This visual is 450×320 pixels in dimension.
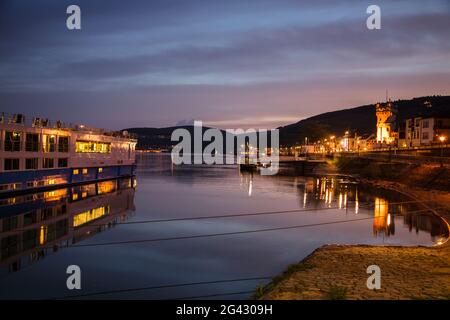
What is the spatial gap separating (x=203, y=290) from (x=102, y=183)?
55890 mm

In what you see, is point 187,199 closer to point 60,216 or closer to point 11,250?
point 60,216

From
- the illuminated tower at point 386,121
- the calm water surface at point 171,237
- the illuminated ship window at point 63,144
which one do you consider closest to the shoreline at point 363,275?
the calm water surface at point 171,237

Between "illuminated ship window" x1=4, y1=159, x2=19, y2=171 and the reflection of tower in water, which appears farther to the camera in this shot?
"illuminated ship window" x1=4, y1=159, x2=19, y2=171

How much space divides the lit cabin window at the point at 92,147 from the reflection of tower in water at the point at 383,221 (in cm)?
4338

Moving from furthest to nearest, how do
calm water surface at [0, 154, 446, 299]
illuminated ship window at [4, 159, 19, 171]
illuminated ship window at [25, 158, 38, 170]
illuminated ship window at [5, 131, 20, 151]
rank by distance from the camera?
illuminated ship window at [25, 158, 38, 170] < illuminated ship window at [5, 131, 20, 151] < illuminated ship window at [4, 159, 19, 171] < calm water surface at [0, 154, 446, 299]

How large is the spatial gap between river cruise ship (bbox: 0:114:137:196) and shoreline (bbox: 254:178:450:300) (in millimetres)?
37919

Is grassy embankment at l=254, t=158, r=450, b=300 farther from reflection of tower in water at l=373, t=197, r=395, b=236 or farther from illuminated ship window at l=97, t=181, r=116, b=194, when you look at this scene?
illuminated ship window at l=97, t=181, r=116, b=194

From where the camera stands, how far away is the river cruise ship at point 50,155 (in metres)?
44.7

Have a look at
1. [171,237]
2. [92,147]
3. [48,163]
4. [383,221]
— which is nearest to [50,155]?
[48,163]

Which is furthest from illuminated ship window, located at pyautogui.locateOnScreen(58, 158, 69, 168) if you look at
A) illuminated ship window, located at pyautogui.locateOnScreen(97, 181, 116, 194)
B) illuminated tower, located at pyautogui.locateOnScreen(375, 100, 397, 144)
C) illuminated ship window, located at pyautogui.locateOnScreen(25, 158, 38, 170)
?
illuminated tower, located at pyautogui.locateOnScreen(375, 100, 397, 144)

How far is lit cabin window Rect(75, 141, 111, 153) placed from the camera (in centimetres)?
6009

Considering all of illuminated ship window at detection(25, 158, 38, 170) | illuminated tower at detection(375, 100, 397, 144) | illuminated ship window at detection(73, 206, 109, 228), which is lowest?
illuminated ship window at detection(73, 206, 109, 228)

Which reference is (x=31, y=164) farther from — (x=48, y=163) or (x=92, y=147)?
(x=92, y=147)

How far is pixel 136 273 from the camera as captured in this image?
20594mm
